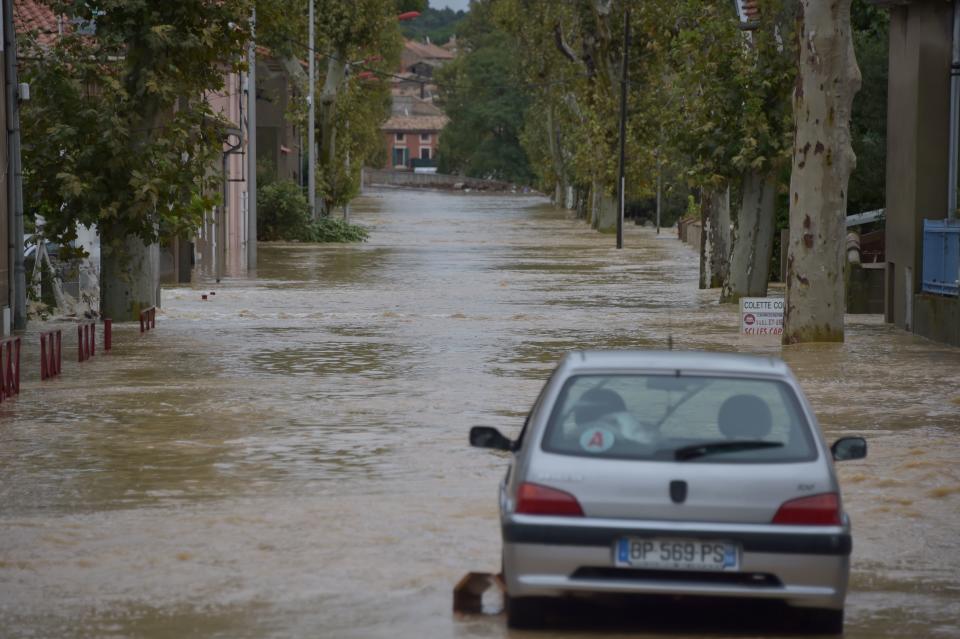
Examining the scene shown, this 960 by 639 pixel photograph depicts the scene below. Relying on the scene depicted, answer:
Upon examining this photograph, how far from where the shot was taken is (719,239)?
36406 millimetres

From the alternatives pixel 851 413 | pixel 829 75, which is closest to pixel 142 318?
pixel 829 75

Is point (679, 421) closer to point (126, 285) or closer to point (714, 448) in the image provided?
point (714, 448)

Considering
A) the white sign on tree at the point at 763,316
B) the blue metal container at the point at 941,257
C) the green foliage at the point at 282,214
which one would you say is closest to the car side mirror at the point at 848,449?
the white sign on tree at the point at 763,316

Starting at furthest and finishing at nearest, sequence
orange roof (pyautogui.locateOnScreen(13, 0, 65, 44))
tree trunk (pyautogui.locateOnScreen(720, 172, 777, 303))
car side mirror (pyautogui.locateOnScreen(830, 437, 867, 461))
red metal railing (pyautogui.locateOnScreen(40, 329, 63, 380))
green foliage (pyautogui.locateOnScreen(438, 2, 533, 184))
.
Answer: green foliage (pyautogui.locateOnScreen(438, 2, 533, 184))
tree trunk (pyautogui.locateOnScreen(720, 172, 777, 303))
orange roof (pyautogui.locateOnScreen(13, 0, 65, 44))
red metal railing (pyautogui.locateOnScreen(40, 329, 63, 380))
car side mirror (pyautogui.locateOnScreen(830, 437, 867, 461))

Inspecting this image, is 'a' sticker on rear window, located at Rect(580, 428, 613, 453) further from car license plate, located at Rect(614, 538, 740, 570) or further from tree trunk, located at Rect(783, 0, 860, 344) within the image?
tree trunk, located at Rect(783, 0, 860, 344)

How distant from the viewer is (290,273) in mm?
43312

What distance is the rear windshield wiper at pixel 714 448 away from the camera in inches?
308

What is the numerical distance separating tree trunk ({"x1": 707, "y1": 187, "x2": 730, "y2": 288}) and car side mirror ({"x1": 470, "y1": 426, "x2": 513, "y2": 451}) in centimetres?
2510

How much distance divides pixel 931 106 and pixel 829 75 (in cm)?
324

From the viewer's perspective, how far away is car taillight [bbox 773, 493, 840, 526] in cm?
766

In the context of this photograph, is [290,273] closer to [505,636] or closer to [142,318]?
[142,318]

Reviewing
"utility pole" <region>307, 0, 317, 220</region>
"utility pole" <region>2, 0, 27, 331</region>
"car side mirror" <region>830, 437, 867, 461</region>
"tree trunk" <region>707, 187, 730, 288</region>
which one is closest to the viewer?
"car side mirror" <region>830, 437, 867, 461</region>

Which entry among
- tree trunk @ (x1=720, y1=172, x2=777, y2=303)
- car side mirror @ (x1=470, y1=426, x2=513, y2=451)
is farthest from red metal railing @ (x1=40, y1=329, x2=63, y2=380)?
tree trunk @ (x1=720, y1=172, x2=777, y2=303)

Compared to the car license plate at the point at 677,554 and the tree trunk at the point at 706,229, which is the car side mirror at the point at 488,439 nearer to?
the car license plate at the point at 677,554
